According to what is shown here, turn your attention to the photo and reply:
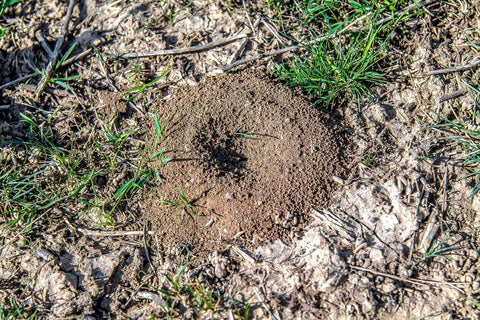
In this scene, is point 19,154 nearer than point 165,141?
No

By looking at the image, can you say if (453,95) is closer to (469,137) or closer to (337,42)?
(469,137)

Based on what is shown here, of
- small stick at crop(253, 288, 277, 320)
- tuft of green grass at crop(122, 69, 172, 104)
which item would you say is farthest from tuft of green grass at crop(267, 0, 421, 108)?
small stick at crop(253, 288, 277, 320)

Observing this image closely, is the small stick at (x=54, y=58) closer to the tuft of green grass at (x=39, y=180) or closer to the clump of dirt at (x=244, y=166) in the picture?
the tuft of green grass at (x=39, y=180)

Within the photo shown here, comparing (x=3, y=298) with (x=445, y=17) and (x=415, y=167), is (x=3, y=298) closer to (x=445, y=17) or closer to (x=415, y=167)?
(x=415, y=167)

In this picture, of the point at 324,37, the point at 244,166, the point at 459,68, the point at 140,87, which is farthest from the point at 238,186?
the point at 459,68

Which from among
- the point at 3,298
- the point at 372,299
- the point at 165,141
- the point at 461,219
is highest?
the point at 165,141

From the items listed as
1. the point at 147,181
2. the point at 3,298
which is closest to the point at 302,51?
the point at 147,181

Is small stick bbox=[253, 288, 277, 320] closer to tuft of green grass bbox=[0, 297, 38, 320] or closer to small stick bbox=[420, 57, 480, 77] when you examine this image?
tuft of green grass bbox=[0, 297, 38, 320]
